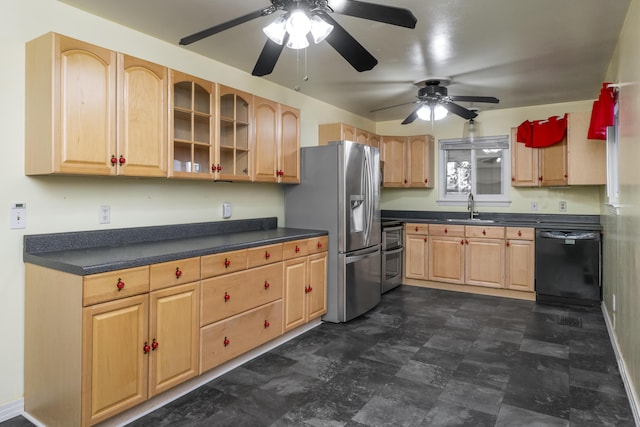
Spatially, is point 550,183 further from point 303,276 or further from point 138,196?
point 138,196

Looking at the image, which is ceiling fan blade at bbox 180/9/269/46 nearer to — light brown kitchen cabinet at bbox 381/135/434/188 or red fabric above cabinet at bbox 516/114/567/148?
light brown kitchen cabinet at bbox 381/135/434/188

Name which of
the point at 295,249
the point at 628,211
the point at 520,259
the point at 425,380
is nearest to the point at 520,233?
the point at 520,259

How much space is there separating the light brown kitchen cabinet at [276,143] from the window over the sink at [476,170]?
9.28ft

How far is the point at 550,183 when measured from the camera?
4.75m

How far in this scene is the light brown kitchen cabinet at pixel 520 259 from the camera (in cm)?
461

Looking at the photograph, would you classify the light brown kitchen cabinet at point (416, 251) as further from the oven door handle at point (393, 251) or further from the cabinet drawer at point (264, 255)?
the cabinet drawer at point (264, 255)

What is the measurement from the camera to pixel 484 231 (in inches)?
191

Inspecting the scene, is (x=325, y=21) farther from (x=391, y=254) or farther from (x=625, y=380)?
(x=391, y=254)

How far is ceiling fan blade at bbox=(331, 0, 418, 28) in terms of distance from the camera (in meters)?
1.69

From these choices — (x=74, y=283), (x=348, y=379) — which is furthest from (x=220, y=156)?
(x=348, y=379)

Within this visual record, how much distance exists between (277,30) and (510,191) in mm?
4312

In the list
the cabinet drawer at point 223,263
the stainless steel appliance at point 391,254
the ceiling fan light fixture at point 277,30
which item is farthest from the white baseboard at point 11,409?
the stainless steel appliance at point 391,254

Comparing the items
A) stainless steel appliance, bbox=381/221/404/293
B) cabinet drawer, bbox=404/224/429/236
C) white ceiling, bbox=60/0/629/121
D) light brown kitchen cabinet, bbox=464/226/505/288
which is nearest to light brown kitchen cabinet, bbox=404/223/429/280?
cabinet drawer, bbox=404/224/429/236

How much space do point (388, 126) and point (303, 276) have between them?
353 cm
